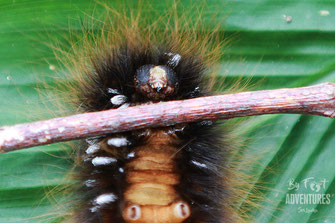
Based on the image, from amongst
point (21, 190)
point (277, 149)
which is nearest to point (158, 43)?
point (277, 149)

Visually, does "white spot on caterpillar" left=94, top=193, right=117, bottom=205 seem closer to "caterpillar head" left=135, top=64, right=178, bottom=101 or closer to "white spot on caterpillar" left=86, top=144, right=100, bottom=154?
"white spot on caterpillar" left=86, top=144, right=100, bottom=154

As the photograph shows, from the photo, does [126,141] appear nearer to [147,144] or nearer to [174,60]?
[147,144]

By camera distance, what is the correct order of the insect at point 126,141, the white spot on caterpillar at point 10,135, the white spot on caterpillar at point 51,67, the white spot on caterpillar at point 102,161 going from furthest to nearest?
the white spot on caterpillar at point 51,67 < the white spot on caterpillar at point 102,161 < the insect at point 126,141 < the white spot on caterpillar at point 10,135

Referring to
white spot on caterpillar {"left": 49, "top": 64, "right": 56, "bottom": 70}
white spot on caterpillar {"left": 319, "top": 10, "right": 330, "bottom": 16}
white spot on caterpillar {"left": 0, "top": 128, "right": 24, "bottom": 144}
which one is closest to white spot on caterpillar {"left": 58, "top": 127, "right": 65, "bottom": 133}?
white spot on caterpillar {"left": 0, "top": 128, "right": 24, "bottom": 144}

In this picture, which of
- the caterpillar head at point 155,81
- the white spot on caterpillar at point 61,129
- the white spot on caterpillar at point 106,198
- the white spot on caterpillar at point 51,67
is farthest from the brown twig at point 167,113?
the white spot on caterpillar at point 51,67

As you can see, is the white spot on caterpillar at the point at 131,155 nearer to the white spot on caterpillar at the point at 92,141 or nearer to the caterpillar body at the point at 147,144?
the caterpillar body at the point at 147,144

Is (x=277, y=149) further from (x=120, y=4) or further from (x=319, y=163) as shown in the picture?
(x=120, y=4)

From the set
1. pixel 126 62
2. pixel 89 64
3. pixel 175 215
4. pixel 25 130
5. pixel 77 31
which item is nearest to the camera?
pixel 25 130
